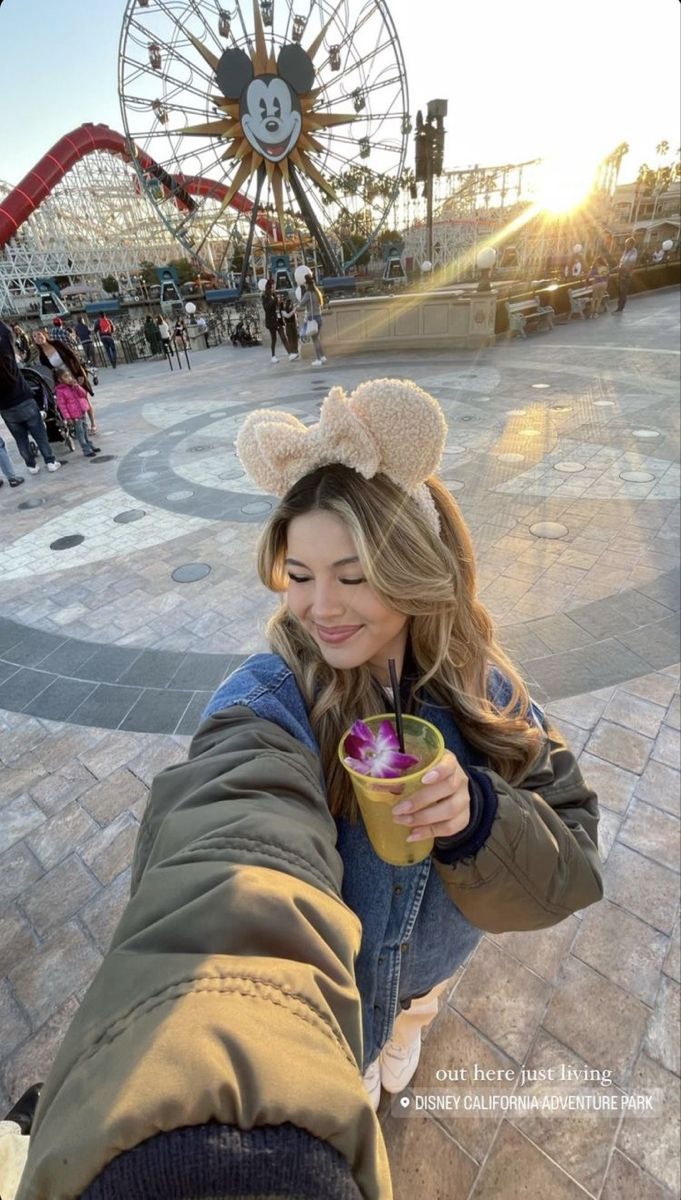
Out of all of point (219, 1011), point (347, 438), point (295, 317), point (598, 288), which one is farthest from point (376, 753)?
point (598, 288)

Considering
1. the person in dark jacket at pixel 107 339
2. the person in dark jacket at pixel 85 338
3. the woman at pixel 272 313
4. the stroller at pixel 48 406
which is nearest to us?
the stroller at pixel 48 406

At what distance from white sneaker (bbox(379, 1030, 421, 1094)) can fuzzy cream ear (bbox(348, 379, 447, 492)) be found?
6.47 feet

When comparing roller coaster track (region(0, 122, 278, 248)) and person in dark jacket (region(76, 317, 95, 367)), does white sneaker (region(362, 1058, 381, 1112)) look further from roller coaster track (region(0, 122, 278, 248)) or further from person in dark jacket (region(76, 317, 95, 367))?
roller coaster track (region(0, 122, 278, 248))

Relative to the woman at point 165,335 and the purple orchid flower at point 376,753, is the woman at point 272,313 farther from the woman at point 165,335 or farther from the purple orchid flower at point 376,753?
the purple orchid flower at point 376,753

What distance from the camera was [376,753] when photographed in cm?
103

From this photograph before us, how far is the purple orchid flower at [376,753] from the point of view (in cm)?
100

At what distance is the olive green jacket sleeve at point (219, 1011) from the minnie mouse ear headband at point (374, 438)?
786 millimetres

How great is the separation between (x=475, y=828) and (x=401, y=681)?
42 cm

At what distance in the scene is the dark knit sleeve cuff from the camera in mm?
1077

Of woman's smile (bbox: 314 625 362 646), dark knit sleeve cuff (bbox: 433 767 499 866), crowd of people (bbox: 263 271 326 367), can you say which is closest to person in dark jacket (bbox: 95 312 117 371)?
crowd of people (bbox: 263 271 326 367)

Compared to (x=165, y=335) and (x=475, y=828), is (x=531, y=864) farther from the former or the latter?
(x=165, y=335)

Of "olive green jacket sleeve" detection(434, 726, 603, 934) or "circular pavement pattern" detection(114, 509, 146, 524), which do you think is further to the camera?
"circular pavement pattern" detection(114, 509, 146, 524)

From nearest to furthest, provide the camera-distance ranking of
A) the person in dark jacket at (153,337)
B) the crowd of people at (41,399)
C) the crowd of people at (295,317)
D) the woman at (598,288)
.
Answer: the crowd of people at (41,399) < the crowd of people at (295,317) < the woman at (598,288) < the person in dark jacket at (153,337)

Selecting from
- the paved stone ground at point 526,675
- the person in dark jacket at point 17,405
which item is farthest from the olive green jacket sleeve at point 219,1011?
the person in dark jacket at point 17,405
